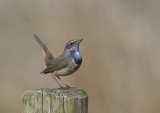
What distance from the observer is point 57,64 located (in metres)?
5.25

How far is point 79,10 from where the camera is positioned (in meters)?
7.23

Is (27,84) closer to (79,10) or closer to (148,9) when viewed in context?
(79,10)

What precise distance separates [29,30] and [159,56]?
3.85 metres

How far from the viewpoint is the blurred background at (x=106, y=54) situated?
6629 mm

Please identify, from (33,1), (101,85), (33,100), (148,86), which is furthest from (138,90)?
(33,1)

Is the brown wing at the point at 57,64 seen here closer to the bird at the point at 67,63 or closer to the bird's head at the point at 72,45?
the bird at the point at 67,63

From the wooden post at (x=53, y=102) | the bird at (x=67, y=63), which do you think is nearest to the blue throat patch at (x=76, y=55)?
the bird at (x=67, y=63)

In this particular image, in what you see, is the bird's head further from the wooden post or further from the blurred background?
the wooden post

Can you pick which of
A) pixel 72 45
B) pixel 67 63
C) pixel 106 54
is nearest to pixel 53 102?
pixel 67 63

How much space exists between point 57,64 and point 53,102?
5.27 feet

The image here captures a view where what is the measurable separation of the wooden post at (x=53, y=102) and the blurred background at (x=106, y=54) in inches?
112

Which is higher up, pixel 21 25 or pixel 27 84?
pixel 21 25

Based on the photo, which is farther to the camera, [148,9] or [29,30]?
[29,30]

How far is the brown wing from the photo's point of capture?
17.1 feet
